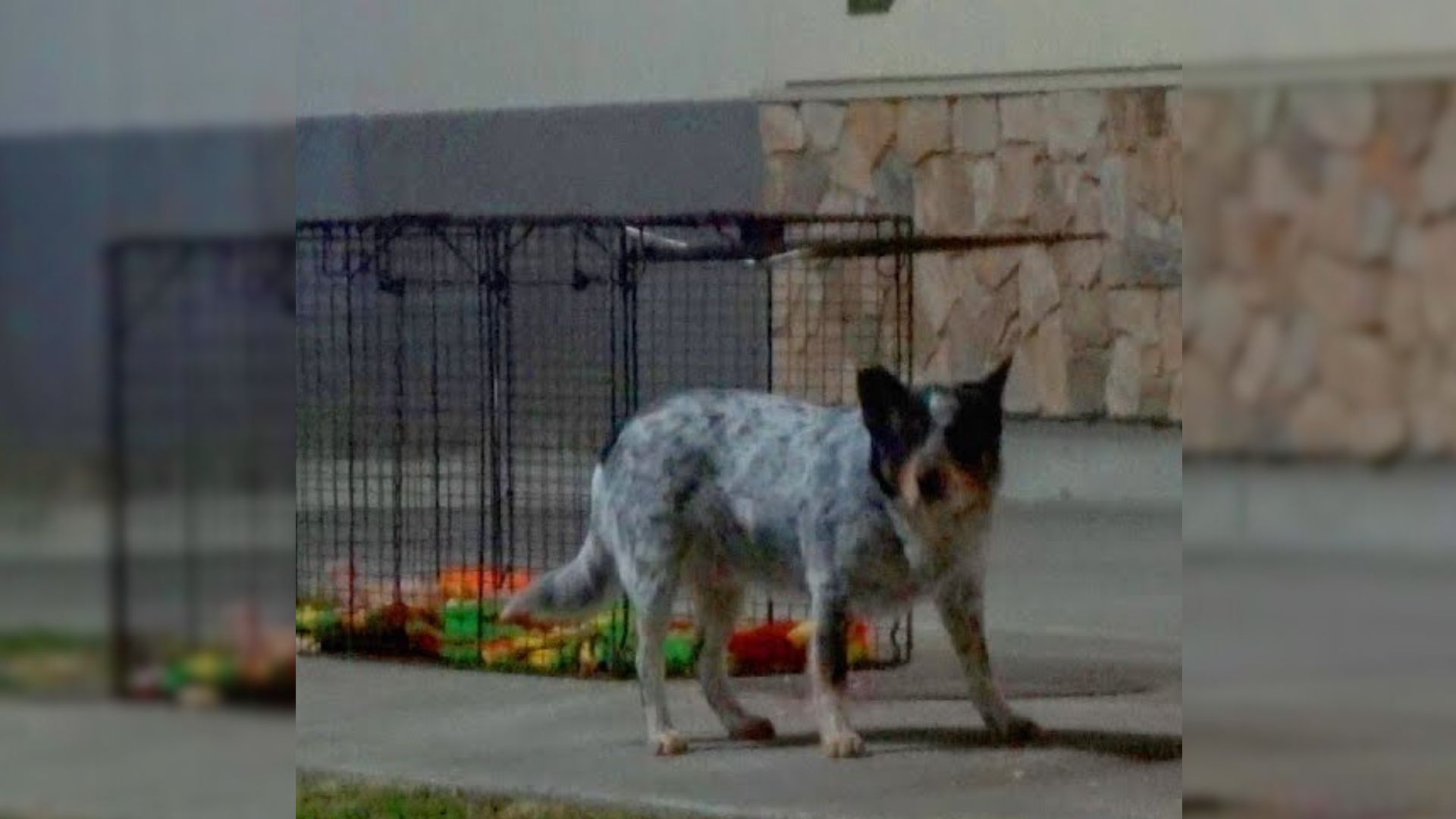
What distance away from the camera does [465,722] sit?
250 inches

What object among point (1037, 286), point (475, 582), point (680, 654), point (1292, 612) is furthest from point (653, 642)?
point (1292, 612)

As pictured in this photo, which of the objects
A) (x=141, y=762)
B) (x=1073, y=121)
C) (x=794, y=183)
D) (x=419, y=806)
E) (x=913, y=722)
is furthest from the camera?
(x=794, y=183)

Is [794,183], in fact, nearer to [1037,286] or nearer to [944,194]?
[944,194]

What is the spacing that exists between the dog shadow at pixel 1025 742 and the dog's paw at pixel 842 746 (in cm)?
5

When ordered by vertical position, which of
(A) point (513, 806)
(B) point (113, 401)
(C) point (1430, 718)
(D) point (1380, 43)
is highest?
(D) point (1380, 43)

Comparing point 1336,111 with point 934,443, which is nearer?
point 1336,111

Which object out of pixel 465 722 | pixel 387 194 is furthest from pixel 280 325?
pixel 387 194

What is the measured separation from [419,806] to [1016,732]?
1.37 metres

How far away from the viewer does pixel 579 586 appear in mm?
6266

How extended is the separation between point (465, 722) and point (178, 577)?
2.41 metres

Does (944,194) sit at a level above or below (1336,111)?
above

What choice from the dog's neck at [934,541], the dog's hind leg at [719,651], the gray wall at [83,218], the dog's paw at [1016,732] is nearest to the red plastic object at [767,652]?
the dog's hind leg at [719,651]

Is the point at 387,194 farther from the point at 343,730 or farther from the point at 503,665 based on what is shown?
the point at 343,730

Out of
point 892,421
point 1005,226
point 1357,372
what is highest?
point 1005,226
